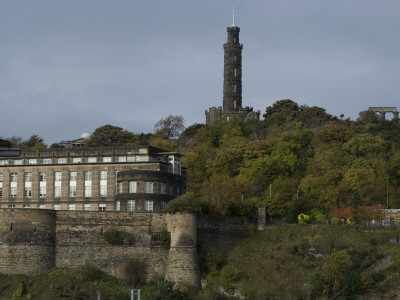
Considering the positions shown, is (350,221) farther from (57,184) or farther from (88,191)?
(57,184)

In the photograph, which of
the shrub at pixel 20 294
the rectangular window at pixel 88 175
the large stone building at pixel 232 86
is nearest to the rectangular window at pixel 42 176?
the rectangular window at pixel 88 175

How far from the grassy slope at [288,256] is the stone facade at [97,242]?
2995 mm

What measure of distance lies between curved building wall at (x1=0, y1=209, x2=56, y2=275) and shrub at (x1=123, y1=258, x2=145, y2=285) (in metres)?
6.12

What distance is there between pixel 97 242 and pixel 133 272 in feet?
13.5

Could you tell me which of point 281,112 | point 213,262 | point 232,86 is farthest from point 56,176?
point 232,86

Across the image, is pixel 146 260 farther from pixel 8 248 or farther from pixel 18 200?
pixel 18 200

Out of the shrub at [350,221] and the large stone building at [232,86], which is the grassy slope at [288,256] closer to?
the shrub at [350,221]

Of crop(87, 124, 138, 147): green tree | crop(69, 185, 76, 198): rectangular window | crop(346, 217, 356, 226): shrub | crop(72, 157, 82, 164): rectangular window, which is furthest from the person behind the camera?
crop(87, 124, 138, 147): green tree

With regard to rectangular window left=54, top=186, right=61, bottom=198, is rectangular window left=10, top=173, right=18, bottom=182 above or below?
above

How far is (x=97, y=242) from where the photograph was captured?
71.2 meters

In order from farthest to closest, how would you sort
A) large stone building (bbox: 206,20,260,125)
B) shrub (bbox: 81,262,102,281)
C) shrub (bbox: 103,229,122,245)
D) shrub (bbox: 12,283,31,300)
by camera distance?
large stone building (bbox: 206,20,260,125), shrub (bbox: 103,229,122,245), shrub (bbox: 81,262,102,281), shrub (bbox: 12,283,31,300)

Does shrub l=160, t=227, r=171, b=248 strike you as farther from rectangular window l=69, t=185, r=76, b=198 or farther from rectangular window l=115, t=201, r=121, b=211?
rectangular window l=69, t=185, r=76, b=198

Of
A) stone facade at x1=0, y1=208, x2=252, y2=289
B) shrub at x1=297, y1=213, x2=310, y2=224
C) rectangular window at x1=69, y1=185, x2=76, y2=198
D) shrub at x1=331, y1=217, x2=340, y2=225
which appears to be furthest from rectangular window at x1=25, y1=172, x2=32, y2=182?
shrub at x1=331, y1=217, x2=340, y2=225

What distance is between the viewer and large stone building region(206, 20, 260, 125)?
12731cm
